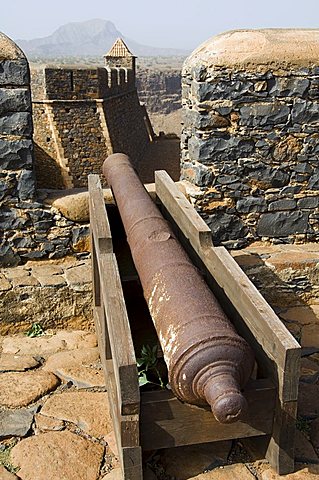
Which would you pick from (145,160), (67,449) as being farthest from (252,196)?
(145,160)

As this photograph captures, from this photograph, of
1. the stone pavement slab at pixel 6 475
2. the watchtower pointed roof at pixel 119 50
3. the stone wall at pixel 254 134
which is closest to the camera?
the stone pavement slab at pixel 6 475

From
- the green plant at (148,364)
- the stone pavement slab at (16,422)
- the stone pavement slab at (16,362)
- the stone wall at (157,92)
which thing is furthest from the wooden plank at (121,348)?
the stone wall at (157,92)

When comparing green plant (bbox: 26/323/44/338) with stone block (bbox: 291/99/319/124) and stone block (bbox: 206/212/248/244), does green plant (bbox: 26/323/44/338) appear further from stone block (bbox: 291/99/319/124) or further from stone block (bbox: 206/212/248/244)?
stone block (bbox: 291/99/319/124)

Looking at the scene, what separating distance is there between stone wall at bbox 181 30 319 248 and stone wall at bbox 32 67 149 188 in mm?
11857

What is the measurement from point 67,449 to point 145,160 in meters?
18.4

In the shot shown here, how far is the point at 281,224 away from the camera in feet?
14.9

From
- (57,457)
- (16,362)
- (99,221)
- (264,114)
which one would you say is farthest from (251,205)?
(57,457)

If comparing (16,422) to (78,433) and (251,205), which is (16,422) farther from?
(251,205)

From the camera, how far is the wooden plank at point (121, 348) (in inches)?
89.9

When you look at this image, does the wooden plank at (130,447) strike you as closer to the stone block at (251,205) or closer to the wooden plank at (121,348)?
the wooden plank at (121,348)

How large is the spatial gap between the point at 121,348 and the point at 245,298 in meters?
0.71

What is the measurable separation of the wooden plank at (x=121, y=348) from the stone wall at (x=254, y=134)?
70.9 inches

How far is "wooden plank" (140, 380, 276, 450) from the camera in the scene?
2449mm

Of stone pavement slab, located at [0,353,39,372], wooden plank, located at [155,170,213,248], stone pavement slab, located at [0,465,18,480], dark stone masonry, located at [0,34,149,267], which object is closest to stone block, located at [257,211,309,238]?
wooden plank, located at [155,170,213,248]
